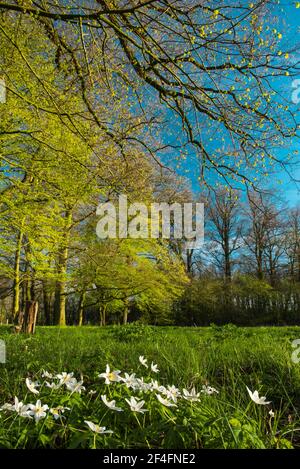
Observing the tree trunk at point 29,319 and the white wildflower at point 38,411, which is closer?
the white wildflower at point 38,411

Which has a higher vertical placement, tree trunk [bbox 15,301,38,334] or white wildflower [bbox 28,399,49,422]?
white wildflower [bbox 28,399,49,422]

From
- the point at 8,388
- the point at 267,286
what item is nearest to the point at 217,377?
the point at 8,388

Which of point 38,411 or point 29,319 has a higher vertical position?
point 38,411

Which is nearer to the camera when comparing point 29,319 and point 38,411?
point 38,411

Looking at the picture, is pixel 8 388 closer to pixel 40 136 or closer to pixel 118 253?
pixel 40 136

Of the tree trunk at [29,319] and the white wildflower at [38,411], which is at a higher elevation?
the white wildflower at [38,411]

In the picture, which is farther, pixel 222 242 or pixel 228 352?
pixel 222 242

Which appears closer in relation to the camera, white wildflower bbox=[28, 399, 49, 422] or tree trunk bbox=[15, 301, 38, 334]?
white wildflower bbox=[28, 399, 49, 422]

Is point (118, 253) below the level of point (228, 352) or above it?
above

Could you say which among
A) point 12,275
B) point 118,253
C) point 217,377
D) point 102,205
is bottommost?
point 217,377
